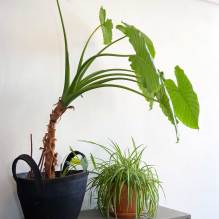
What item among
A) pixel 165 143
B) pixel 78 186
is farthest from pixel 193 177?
pixel 78 186

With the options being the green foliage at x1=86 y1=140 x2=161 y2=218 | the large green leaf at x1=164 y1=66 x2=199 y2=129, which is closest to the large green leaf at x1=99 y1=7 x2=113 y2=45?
the large green leaf at x1=164 y1=66 x2=199 y2=129

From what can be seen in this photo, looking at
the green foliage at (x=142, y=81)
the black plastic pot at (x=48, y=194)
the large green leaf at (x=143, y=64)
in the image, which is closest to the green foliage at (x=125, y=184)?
the black plastic pot at (x=48, y=194)

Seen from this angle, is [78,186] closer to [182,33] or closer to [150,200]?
[150,200]

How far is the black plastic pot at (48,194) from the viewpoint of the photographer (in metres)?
1.27

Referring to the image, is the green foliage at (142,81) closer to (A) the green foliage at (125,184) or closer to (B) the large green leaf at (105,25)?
(B) the large green leaf at (105,25)

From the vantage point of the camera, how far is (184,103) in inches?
59.7

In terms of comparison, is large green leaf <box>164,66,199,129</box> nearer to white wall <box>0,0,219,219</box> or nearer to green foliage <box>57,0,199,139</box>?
green foliage <box>57,0,199,139</box>

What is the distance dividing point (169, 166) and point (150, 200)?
592mm

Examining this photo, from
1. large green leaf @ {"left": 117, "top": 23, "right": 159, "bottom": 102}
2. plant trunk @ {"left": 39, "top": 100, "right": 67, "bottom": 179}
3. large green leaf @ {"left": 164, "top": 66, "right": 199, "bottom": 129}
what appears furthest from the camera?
large green leaf @ {"left": 164, "top": 66, "right": 199, "bottom": 129}

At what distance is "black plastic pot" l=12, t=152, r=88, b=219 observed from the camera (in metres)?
1.27

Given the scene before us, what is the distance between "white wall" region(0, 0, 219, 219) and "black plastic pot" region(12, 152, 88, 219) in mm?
213

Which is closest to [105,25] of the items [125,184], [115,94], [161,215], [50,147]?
[115,94]

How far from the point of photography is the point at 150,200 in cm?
153

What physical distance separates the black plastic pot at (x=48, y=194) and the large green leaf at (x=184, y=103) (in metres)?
0.54
